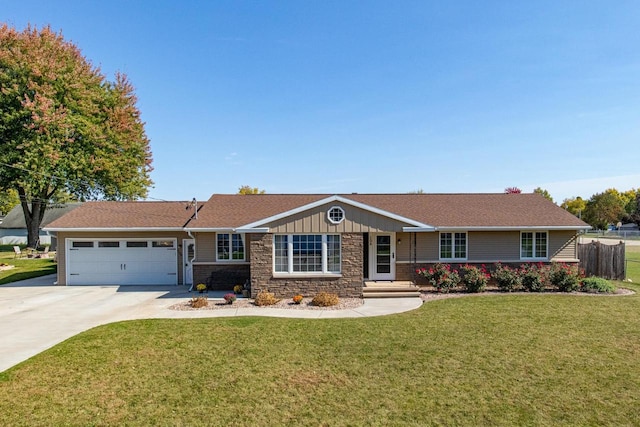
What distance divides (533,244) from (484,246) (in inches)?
88.1

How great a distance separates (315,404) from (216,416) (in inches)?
58.0

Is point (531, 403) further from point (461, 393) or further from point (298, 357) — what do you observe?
point (298, 357)

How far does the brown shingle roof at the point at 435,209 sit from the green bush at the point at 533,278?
6.20 ft

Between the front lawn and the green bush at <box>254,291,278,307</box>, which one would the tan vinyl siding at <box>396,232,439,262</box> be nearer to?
the front lawn

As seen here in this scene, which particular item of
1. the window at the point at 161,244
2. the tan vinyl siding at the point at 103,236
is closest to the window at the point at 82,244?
the tan vinyl siding at the point at 103,236

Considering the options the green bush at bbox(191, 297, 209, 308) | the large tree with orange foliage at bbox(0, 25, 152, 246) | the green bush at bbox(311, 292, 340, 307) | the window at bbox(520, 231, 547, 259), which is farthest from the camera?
the large tree with orange foliage at bbox(0, 25, 152, 246)

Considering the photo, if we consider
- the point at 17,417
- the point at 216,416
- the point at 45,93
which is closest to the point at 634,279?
the point at 216,416

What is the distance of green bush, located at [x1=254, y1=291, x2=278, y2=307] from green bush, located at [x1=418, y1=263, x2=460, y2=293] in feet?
21.2

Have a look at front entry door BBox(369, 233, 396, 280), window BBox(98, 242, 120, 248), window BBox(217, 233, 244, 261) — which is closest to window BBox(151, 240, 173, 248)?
window BBox(98, 242, 120, 248)

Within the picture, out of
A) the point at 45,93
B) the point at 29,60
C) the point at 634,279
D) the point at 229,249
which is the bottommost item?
the point at 634,279

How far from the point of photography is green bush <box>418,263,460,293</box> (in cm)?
1514

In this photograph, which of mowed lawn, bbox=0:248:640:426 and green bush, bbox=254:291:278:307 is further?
green bush, bbox=254:291:278:307

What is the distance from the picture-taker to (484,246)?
54.0ft

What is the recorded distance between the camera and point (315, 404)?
19.1 ft
